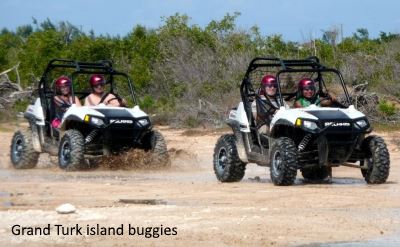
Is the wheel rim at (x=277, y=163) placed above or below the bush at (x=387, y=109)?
below

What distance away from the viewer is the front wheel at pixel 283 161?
13.0m

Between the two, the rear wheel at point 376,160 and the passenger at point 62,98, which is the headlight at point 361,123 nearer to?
the rear wheel at point 376,160

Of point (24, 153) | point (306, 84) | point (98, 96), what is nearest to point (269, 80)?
point (306, 84)

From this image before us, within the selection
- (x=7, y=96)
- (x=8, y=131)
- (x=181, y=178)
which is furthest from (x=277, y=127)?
(x=7, y=96)

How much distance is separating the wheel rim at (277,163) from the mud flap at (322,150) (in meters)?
0.49

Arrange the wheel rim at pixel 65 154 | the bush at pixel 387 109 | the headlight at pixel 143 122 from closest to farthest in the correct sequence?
the headlight at pixel 143 122, the wheel rim at pixel 65 154, the bush at pixel 387 109

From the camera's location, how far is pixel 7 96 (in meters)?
33.2

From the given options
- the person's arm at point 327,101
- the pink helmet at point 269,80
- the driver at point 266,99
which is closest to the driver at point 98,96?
the driver at point 266,99

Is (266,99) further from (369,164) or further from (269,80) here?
(369,164)

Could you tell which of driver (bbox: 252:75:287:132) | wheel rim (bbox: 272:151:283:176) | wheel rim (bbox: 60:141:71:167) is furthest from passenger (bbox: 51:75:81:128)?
wheel rim (bbox: 272:151:283:176)

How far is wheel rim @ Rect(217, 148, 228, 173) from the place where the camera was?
48.7 feet

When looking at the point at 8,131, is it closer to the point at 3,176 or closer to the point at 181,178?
the point at 3,176

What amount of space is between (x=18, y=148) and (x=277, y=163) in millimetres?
7249

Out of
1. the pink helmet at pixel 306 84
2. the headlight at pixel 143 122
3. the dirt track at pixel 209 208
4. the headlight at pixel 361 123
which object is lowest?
the dirt track at pixel 209 208
